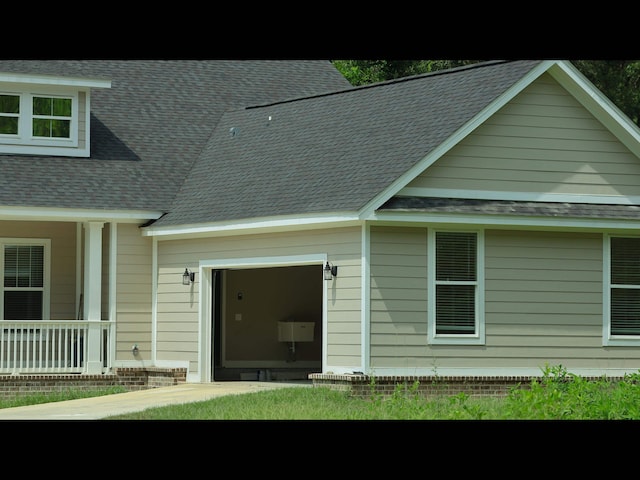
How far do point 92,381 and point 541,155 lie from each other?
27.8 ft

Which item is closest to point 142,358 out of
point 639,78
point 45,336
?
point 45,336

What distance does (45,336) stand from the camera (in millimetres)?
20797

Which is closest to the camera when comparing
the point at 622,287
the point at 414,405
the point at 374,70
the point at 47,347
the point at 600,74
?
the point at 414,405

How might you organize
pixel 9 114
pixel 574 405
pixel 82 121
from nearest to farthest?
1. pixel 574 405
2. pixel 9 114
3. pixel 82 121

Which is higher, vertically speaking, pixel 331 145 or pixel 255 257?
pixel 331 145

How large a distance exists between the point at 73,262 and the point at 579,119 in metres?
9.69

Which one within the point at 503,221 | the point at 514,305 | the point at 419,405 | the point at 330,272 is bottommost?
the point at 419,405

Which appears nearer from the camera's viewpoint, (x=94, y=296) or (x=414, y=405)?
(x=414, y=405)

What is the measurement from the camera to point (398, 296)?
17203 mm

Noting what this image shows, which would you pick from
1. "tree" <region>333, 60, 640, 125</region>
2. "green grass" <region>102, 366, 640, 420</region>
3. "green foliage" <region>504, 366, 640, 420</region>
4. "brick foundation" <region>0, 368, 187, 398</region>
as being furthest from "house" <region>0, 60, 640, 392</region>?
"tree" <region>333, 60, 640, 125</region>

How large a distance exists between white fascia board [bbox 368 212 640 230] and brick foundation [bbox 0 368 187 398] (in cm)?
533

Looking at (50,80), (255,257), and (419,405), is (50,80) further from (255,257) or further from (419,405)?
(419,405)

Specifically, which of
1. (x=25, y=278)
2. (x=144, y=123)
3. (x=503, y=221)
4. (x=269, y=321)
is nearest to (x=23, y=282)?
(x=25, y=278)
